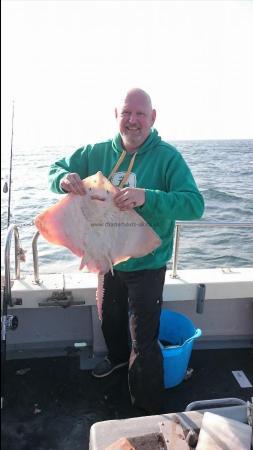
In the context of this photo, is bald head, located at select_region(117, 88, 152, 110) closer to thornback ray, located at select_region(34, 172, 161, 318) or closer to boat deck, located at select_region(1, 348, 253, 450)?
thornback ray, located at select_region(34, 172, 161, 318)

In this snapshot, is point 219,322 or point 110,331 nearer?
point 110,331

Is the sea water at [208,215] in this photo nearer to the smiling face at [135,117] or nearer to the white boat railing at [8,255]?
the white boat railing at [8,255]

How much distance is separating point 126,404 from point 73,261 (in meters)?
3.42

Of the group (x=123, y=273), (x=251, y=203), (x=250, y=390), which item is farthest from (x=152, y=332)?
(x=251, y=203)

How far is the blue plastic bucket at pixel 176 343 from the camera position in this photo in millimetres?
2924

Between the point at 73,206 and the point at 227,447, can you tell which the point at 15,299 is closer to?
the point at 73,206

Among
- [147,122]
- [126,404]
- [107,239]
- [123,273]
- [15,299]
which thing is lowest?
[126,404]

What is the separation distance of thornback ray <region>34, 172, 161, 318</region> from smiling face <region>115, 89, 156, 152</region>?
0.60m

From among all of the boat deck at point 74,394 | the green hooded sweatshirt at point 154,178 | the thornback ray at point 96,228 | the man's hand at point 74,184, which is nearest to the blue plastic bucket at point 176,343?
the boat deck at point 74,394

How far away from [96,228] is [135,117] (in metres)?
0.75

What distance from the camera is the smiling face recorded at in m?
2.31

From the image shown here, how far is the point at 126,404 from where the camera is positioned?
293 cm

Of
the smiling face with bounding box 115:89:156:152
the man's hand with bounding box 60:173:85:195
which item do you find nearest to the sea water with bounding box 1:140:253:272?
the smiling face with bounding box 115:89:156:152

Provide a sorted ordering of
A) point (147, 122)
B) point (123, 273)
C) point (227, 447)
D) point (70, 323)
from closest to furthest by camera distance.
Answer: point (227, 447)
point (147, 122)
point (123, 273)
point (70, 323)
